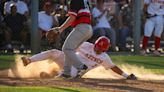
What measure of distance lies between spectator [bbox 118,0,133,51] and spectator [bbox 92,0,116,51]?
2.17 feet

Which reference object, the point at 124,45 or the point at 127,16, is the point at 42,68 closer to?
the point at 124,45

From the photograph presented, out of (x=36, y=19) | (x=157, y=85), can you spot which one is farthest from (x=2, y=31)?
(x=157, y=85)

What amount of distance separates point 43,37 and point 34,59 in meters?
7.15

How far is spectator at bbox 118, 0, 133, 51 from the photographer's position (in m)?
18.8

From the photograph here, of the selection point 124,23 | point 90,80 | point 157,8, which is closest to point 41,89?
point 90,80

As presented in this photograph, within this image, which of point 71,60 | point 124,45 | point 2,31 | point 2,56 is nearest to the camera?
point 71,60

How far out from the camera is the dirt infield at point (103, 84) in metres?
8.73

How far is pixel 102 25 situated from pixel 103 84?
8776 mm

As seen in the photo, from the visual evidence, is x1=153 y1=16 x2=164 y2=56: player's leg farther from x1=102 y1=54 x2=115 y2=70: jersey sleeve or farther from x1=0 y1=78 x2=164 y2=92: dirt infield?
x1=0 y1=78 x2=164 y2=92: dirt infield

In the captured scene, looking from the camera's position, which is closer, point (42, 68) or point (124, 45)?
point (42, 68)

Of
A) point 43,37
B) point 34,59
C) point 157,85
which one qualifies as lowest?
point 157,85

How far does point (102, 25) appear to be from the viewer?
18.0 metres

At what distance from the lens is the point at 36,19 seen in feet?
55.4

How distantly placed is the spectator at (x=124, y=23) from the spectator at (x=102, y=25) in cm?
66
